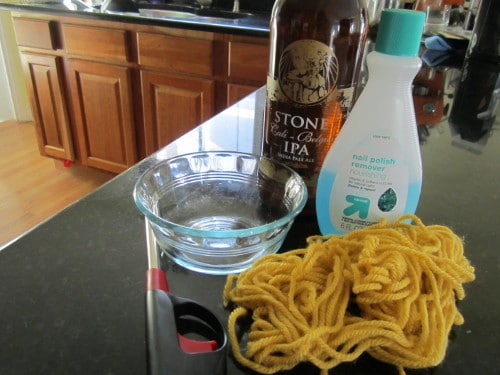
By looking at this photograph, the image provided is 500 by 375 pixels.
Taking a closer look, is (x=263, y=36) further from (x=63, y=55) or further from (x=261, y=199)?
(x=261, y=199)

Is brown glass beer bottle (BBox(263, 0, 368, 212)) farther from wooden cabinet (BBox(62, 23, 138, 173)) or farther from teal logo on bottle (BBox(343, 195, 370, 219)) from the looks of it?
wooden cabinet (BBox(62, 23, 138, 173))

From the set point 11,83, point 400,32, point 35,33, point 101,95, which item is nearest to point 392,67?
point 400,32

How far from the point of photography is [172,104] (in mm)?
1594

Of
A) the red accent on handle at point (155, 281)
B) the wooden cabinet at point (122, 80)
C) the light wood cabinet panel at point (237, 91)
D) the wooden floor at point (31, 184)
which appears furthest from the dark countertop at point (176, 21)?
the red accent on handle at point (155, 281)

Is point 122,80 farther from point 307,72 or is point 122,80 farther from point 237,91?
point 307,72

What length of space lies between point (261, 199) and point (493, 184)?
12.9 inches

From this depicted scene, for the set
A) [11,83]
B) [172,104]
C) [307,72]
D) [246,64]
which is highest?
[307,72]

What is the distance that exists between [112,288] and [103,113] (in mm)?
1539

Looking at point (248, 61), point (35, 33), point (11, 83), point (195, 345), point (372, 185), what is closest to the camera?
point (195, 345)

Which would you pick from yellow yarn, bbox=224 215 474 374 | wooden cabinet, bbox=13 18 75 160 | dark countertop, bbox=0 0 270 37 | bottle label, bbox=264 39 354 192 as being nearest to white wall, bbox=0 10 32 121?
wooden cabinet, bbox=13 18 75 160

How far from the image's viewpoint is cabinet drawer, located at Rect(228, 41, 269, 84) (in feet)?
4.45

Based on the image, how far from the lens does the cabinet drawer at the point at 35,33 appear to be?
1653mm

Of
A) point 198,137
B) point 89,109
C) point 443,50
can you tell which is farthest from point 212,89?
point 198,137

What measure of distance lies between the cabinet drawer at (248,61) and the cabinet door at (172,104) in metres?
0.11
